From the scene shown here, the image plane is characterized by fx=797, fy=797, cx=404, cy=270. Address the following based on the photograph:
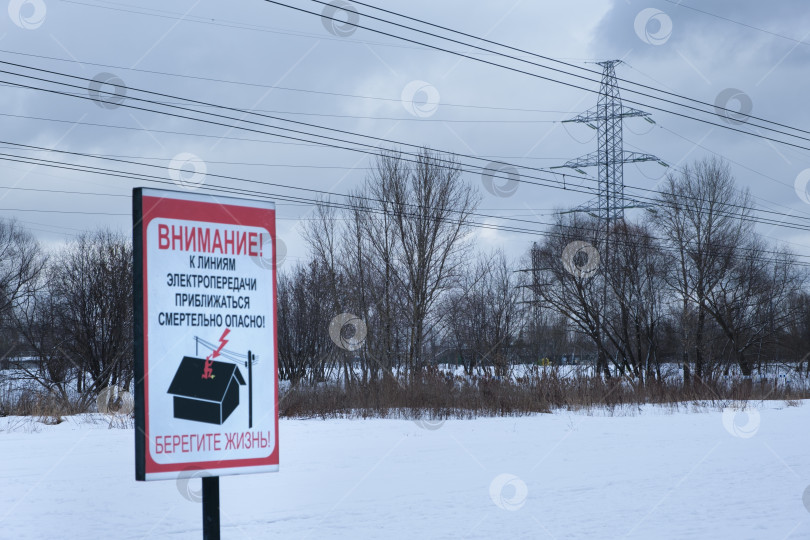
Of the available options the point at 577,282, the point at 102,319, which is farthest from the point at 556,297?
the point at 102,319

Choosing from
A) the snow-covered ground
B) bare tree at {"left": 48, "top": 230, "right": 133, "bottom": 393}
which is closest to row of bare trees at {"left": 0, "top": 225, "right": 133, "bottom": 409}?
bare tree at {"left": 48, "top": 230, "right": 133, "bottom": 393}

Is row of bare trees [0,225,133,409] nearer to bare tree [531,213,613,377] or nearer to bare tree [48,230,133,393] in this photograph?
bare tree [48,230,133,393]

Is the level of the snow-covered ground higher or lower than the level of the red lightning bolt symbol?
lower

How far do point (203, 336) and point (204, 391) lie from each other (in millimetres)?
234

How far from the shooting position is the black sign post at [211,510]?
3.40 m

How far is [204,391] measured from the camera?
3404mm

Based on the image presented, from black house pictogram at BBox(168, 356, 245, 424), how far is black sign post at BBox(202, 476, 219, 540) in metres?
0.29

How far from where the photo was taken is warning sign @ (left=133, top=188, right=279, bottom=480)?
3.28m

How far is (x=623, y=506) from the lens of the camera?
8.69 m

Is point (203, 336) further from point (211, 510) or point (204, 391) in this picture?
point (211, 510)

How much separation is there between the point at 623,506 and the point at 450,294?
28506 millimetres

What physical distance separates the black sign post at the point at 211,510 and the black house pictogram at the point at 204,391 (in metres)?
0.29

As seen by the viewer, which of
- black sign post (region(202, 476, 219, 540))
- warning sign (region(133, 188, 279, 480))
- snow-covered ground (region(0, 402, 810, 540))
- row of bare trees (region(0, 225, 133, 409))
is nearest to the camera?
warning sign (region(133, 188, 279, 480))

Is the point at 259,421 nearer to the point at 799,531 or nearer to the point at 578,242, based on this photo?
the point at 799,531
